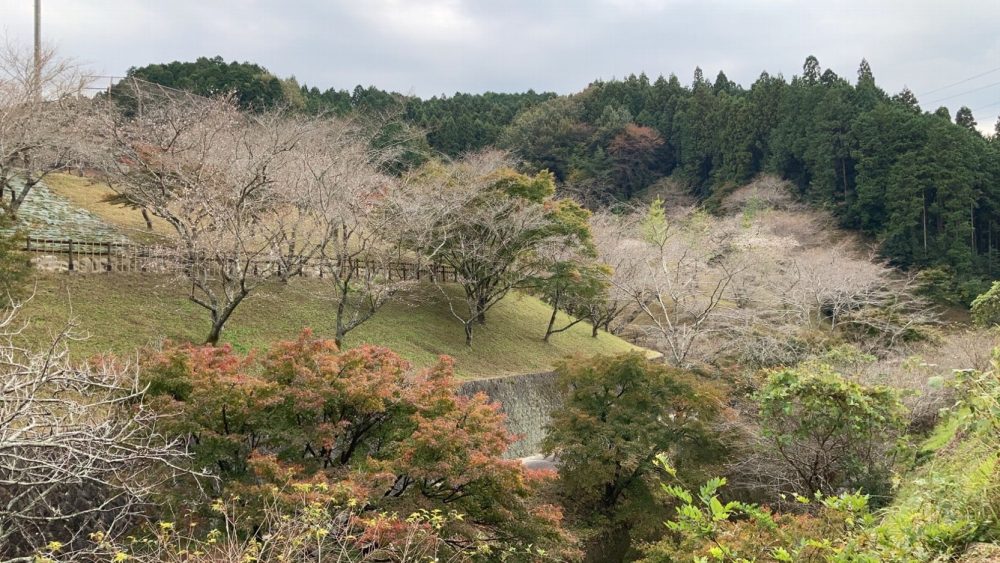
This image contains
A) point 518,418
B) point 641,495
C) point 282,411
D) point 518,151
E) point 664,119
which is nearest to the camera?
→ point 282,411

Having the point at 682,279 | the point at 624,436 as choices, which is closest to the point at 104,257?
the point at 624,436

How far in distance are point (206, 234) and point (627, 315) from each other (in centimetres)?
2363

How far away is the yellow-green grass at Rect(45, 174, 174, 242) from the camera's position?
19533 mm

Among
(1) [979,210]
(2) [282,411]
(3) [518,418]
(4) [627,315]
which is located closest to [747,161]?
(1) [979,210]

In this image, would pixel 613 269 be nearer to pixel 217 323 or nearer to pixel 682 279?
pixel 682 279

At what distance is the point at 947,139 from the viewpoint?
33688 millimetres

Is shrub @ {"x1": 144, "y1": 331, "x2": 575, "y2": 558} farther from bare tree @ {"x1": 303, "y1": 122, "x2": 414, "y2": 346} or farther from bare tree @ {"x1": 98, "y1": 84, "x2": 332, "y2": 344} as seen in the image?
bare tree @ {"x1": 303, "y1": 122, "x2": 414, "y2": 346}

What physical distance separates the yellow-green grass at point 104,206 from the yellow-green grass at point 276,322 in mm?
4131

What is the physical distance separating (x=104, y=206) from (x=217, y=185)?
27.4 feet

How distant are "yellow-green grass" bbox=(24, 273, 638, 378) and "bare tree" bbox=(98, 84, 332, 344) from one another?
740 mm

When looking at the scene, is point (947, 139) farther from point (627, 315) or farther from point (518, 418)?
point (518, 418)

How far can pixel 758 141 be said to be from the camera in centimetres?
4522

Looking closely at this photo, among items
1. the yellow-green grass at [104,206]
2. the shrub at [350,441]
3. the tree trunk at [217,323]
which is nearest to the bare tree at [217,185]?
the tree trunk at [217,323]

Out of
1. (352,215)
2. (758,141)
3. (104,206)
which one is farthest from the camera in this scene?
(758,141)
